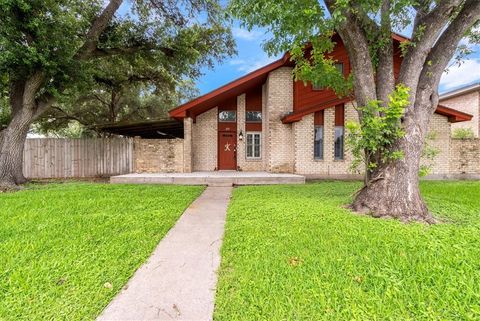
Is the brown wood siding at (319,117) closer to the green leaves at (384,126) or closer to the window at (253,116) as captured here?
the window at (253,116)

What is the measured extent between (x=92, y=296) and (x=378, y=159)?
16.1ft

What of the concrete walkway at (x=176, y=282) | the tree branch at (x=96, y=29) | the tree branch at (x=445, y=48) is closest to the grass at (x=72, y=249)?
the concrete walkway at (x=176, y=282)

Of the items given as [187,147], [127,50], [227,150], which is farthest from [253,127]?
[127,50]

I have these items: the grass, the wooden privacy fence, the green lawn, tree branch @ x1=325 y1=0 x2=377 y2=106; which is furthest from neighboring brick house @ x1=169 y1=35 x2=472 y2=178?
the green lawn

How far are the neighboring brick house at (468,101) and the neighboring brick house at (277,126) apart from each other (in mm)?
8146

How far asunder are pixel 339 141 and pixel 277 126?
2.82 metres

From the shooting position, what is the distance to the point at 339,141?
36.8 feet

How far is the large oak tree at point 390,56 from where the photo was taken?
4414mm

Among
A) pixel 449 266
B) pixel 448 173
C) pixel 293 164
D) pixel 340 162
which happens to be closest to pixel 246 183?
pixel 293 164

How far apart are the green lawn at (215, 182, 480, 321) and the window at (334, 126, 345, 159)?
22.5 feet

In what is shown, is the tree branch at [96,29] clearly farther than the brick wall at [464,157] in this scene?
No

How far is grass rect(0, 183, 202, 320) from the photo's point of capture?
2119 mm

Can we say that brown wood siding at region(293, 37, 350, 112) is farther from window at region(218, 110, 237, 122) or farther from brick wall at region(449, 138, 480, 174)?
brick wall at region(449, 138, 480, 174)

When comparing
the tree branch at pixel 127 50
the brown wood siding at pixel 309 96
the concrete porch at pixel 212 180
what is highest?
the tree branch at pixel 127 50
